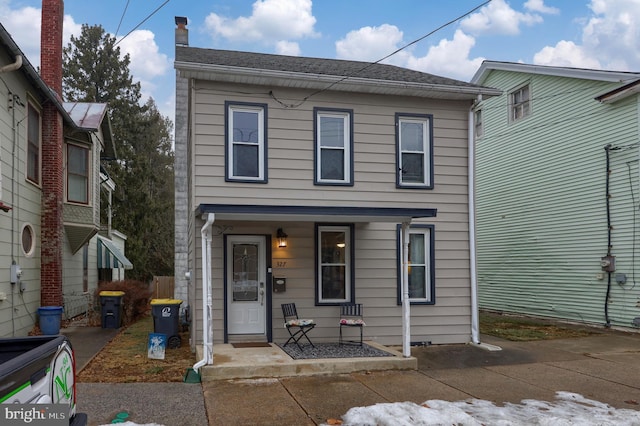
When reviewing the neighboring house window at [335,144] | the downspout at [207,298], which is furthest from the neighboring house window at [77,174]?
the neighboring house window at [335,144]

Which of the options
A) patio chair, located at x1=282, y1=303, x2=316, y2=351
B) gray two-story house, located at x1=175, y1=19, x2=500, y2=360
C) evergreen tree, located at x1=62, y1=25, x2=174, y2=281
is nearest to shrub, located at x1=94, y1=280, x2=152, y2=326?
gray two-story house, located at x1=175, y1=19, x2=500, y2=360

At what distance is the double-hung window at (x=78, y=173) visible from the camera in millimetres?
14461

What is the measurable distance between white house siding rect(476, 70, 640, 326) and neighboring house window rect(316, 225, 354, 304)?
7164 millimetres

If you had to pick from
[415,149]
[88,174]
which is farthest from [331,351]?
[88,174]

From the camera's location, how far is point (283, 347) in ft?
30.8

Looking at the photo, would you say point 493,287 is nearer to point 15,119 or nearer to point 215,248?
point 215,248

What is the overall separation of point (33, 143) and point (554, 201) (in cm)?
1353

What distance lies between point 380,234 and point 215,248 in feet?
10.5

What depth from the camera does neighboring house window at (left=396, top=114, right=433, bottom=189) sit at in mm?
10688

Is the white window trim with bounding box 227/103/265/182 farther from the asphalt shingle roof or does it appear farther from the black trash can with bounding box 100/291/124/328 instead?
the black trash can with bounding box 100/291/124/328

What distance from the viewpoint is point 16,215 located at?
35.8ft

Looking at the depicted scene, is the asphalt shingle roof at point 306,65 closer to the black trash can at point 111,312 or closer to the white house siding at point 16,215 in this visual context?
the white house siding at point 16,215

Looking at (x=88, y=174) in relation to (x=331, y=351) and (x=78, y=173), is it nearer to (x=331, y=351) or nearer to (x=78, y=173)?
(x=78, y=173)

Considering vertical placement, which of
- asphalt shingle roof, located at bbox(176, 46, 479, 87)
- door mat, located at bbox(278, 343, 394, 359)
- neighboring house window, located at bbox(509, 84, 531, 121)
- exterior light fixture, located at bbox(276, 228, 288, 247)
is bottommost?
door mat, located at bbox(278, 343, 394, 359)
